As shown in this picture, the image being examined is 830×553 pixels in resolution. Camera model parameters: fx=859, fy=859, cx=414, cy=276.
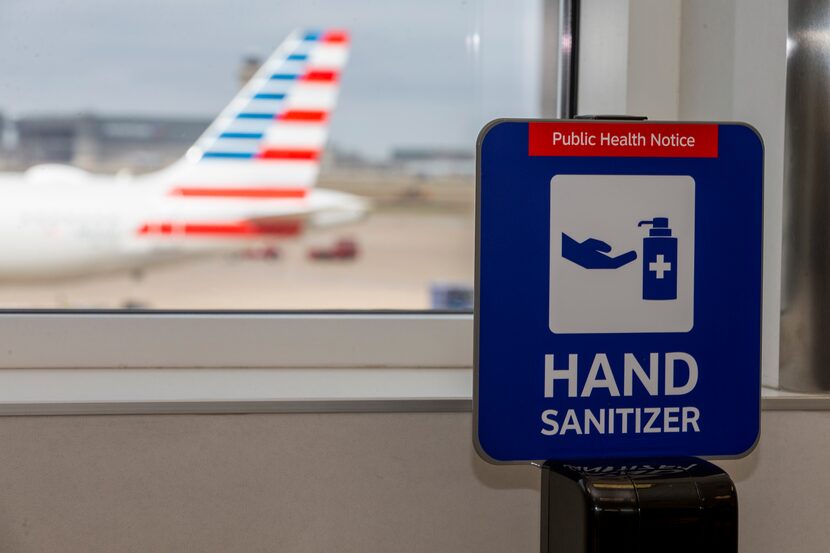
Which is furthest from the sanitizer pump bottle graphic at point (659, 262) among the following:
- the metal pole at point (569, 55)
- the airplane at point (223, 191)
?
the airplane at point (223, 191)

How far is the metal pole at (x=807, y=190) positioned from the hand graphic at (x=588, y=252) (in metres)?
0.56

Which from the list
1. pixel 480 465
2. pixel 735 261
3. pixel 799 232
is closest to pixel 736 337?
pixel 735 261

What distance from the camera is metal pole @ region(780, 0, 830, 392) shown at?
1447mm

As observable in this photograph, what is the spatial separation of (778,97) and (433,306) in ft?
2.60

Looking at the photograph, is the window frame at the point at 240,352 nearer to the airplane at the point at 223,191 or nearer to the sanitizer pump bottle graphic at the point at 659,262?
the airplane at the point at 223,191

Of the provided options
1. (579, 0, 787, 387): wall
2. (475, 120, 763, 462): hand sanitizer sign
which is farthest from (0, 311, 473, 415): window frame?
(579, 0, 787, 387): wall

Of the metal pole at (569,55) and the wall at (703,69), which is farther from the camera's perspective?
the metal pole at (569,55)

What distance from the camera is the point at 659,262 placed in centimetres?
110

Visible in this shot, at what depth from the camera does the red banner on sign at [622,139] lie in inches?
42.6

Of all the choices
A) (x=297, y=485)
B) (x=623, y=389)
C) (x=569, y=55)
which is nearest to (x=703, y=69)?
(x=569, y=55)

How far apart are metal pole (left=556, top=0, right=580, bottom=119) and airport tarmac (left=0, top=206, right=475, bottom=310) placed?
0.32 metres

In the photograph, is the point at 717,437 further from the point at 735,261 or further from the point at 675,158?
the point at 675,158

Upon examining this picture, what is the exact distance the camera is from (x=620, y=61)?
1.70 metres

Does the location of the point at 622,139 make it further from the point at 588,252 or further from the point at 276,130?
the point at 276,130
